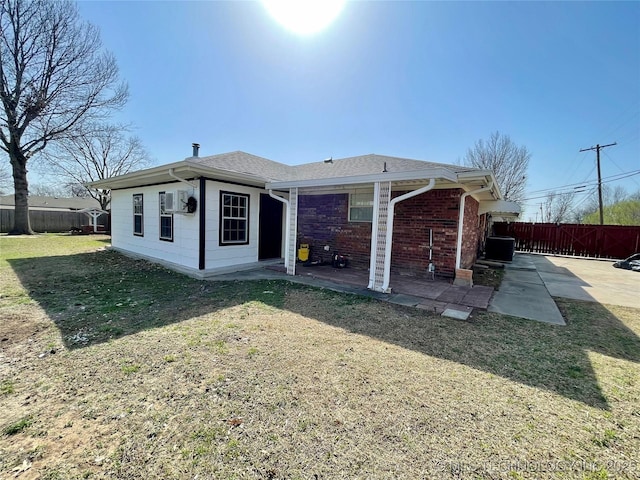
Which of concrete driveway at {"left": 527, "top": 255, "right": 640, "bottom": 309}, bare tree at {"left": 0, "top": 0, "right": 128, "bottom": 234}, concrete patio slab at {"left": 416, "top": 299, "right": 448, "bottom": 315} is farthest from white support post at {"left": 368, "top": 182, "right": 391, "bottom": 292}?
bare tree at {"left": 0, "top": 0, "right": 128, "bottom": 234}

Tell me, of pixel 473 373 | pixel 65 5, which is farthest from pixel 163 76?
pixel 473 373

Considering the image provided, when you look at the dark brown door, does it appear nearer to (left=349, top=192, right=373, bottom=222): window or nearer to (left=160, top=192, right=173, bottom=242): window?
(left=349, top=192, right=373, bottom=222): window

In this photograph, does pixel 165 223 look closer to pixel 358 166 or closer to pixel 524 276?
pixel 358 166

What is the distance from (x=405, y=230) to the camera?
777 centimetres

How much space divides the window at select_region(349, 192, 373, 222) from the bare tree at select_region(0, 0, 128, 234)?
18.3m

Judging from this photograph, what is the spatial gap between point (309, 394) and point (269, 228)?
707 centimetres

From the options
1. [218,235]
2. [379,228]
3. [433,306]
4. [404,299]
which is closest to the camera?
[433,306]

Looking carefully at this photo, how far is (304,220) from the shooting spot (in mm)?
9734

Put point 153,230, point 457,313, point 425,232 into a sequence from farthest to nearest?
point 153,230 → point 425,232 → point 457,313

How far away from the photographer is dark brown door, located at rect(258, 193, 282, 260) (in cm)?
884

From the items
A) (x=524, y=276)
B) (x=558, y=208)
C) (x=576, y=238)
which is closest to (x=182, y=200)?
(x=524, y=276)

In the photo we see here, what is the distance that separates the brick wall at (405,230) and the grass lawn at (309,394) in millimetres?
2940

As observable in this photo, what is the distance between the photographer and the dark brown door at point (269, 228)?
884 centimetres

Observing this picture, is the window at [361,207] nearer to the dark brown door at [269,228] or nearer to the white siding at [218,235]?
the dark brown door at [269,228]
